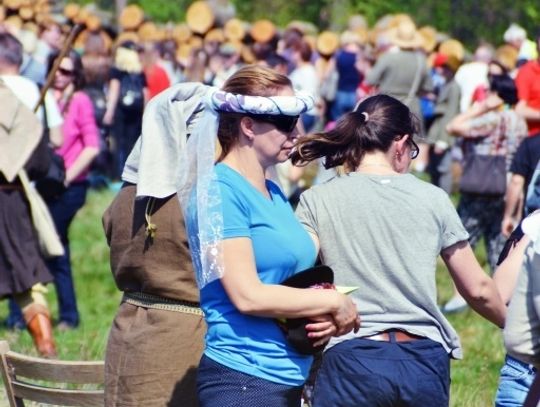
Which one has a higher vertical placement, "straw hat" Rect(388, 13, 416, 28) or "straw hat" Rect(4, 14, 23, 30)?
"straw hat" Rect(388, 13, 416, 28)

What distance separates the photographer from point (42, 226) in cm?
805

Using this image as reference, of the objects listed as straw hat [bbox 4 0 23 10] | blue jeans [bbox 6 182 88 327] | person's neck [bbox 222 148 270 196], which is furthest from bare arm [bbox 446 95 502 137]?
straw hat [bbox 4 0 23 10]

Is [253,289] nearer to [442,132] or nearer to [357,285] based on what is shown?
[357,285]

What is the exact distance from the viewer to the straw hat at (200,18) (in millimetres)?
23408

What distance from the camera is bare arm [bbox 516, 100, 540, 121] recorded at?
9.40 m

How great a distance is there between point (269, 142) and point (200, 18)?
19983 mm

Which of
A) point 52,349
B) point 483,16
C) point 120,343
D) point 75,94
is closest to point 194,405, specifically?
point 120,343

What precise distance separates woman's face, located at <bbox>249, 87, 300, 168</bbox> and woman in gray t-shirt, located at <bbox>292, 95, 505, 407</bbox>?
1.28 feet

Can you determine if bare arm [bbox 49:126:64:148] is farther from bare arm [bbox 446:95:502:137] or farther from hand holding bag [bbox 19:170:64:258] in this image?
bare arm [bbox 446:95:502:137]

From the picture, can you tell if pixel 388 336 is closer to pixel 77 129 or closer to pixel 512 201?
pixel 512 201

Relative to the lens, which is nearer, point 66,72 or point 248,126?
point 248,126

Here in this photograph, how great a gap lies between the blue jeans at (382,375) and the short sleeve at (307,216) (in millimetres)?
387

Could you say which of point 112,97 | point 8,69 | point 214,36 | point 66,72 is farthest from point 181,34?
point 8,69

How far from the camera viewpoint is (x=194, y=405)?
480 centimetres
